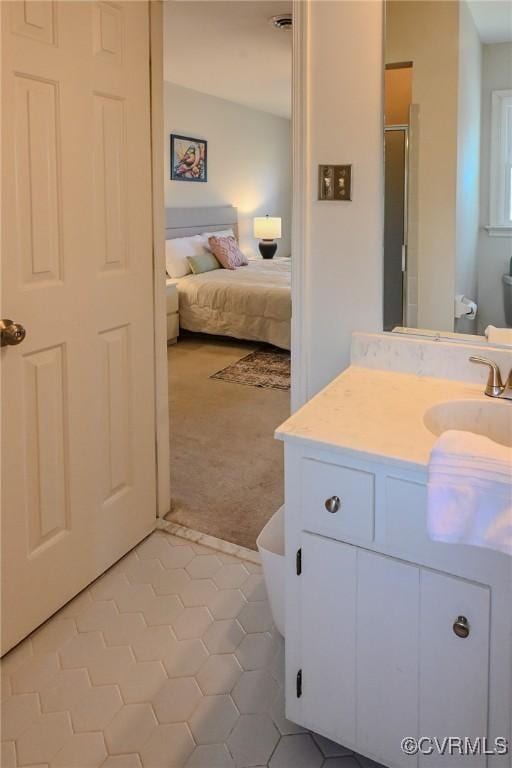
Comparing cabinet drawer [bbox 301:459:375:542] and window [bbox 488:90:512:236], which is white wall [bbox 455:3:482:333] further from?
cabinet drawer [bbox 301:459:375:542]

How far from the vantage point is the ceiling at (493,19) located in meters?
1.49

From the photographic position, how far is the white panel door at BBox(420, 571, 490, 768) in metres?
1.20

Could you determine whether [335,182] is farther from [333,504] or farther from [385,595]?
[385,595]

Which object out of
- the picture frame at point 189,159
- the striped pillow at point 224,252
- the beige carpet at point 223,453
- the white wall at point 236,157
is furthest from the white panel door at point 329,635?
the picture frame at point 189,159

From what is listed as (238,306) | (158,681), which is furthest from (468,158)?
(238,306)

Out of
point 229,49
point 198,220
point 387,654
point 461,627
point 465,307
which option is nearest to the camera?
point 461,627

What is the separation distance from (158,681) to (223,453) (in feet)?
5.34

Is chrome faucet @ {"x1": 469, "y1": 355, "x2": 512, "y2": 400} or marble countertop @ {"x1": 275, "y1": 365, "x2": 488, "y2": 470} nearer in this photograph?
marble countertop @ {"x1": 275, "y1": 365, "x2": 488, "y2": 470}

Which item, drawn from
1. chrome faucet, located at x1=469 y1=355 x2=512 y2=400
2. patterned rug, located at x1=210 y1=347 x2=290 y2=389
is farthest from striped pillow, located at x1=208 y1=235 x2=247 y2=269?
chrome faucet, located at x1=469 y1=355 x2=512 y2=400

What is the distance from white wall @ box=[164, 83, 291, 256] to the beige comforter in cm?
121

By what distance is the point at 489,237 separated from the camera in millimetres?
1608

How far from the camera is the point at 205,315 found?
5789 millimetres

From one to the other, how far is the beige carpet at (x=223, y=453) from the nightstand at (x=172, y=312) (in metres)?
0.64

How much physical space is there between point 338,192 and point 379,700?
125 cm
